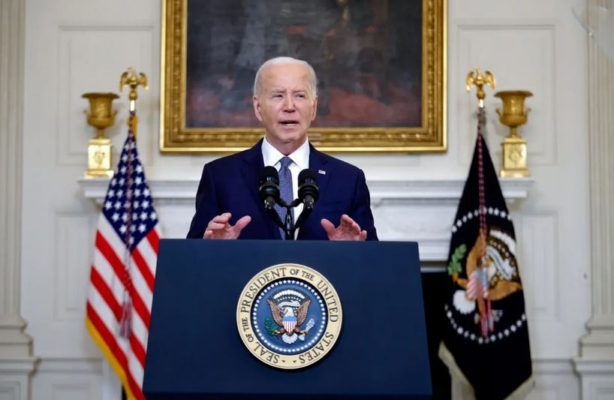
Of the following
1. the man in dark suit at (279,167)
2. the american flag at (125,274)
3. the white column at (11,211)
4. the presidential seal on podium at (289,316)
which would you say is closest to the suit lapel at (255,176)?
the man in dark suit at (279,167)

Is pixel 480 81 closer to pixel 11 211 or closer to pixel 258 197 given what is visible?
pixel 11 211

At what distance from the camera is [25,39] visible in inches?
264

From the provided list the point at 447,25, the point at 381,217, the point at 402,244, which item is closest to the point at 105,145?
the point at 381,217

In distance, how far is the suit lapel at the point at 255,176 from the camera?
323 centimetres

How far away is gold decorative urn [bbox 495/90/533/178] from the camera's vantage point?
6.27 meters

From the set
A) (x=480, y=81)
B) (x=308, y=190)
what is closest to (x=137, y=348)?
(x=480, y=81)

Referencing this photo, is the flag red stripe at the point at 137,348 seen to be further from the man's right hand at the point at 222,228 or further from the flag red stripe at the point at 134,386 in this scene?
the man's right hand at the point at 222,228

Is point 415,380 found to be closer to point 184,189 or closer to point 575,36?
point 184,189

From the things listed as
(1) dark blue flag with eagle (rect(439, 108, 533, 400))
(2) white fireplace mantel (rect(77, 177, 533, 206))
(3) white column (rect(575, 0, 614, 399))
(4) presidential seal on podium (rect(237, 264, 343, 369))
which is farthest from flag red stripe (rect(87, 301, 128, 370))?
(4) presidential seal on podium (rect(237, 264, 343, 369))

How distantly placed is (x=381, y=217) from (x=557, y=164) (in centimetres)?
122

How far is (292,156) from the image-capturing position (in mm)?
3422

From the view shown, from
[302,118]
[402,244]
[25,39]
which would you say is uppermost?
[25,39]

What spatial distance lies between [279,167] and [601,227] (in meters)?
3.67

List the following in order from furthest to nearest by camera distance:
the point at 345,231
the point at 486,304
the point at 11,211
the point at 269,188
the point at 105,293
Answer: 1. the point at 11,211
2. the point at 105,293
3. the point at 486,304
4. the point at 345,231
5. the point at 269,188
